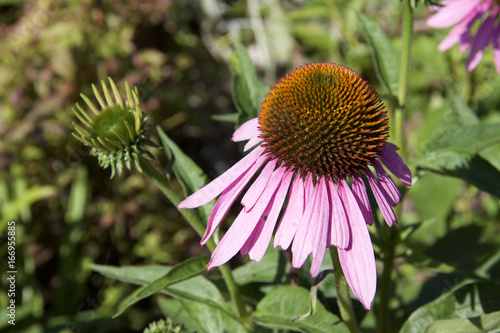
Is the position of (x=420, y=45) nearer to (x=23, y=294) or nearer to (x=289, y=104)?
(x=289, y=104)

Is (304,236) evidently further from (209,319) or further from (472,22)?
(472,22)

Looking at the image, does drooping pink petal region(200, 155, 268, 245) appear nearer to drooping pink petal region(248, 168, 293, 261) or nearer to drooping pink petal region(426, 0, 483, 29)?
drooping pink petal region(248, 168, 293, 261)

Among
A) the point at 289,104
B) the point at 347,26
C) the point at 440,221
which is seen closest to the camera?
the point at 289,104

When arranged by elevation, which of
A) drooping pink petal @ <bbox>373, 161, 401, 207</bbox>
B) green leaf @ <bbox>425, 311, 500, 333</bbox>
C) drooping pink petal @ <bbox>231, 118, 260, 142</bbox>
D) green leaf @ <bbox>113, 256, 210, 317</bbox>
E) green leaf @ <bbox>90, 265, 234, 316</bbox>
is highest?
Answer: drooping pink petal @ <bbox>231, 118, 260, 142</bbox>

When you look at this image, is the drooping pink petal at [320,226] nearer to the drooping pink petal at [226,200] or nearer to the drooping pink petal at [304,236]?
the drooping pink petal at [304,236]

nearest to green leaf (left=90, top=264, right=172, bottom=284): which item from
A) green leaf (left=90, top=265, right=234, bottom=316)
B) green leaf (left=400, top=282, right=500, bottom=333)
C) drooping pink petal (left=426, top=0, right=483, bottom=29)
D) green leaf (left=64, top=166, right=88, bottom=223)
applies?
green leaf (left=90, top=265, right=234, bottom=316)

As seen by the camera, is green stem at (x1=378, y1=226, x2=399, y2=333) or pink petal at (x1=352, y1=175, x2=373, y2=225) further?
green stem at (x1=378, y1=226, x2=399, y2=333)

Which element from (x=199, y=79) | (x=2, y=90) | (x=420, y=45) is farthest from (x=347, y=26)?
(x=2, y=90)
